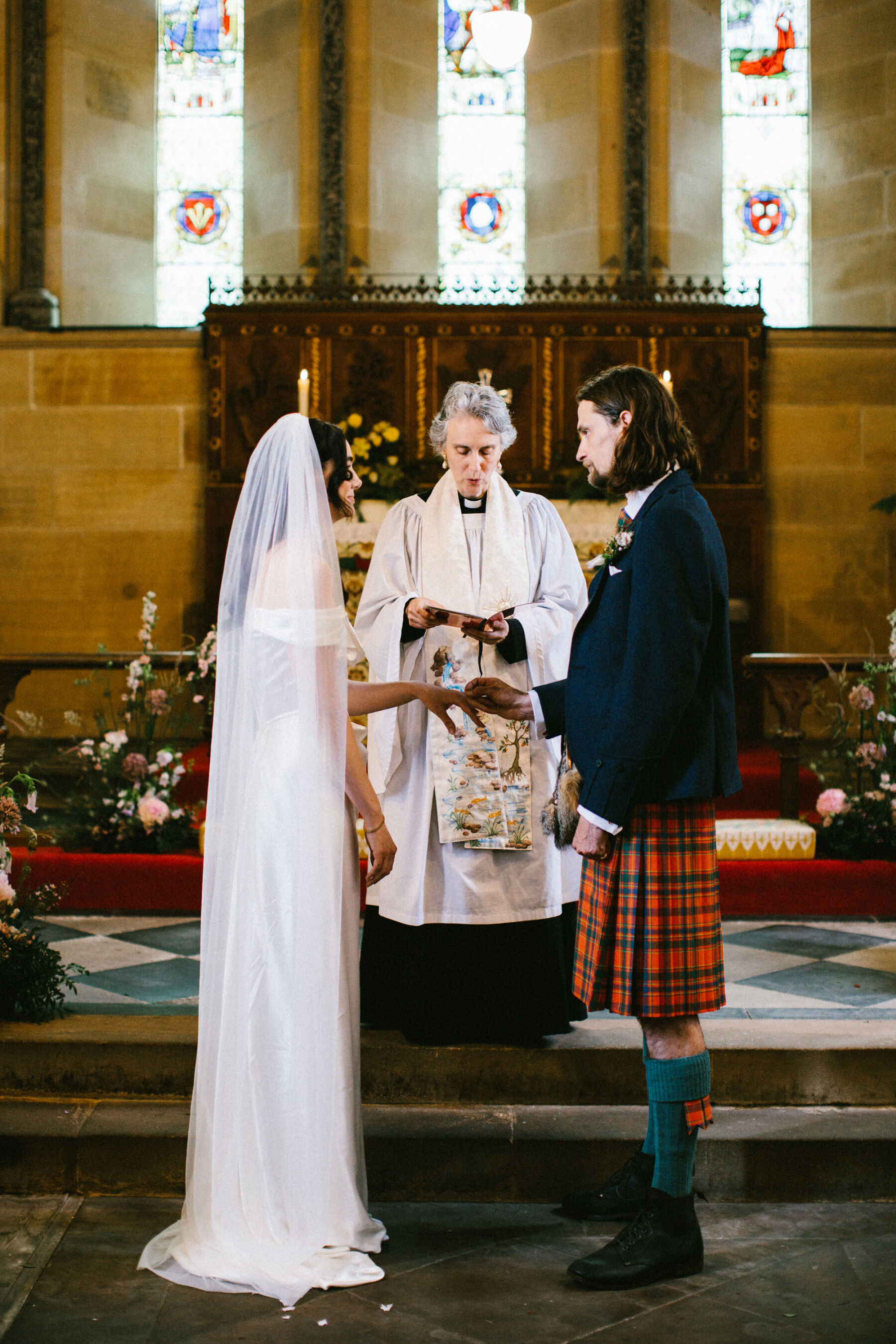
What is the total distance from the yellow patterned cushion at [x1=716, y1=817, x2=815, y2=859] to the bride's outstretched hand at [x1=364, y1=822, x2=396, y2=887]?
266cm

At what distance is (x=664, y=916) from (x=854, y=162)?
9.01 m

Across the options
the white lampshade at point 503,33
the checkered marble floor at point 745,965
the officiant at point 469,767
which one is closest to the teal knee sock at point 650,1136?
the officiant at point 469,767

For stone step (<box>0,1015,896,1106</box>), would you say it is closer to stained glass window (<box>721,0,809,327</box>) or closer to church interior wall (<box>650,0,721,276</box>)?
church interior wall (<box>650,0,721,276</box>)

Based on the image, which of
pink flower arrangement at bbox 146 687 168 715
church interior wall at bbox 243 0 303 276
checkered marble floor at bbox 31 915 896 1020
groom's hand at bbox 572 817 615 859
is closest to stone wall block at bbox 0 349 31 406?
church interior wall at bbox 243 0 303 276

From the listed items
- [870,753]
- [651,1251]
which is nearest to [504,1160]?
[651,1251]

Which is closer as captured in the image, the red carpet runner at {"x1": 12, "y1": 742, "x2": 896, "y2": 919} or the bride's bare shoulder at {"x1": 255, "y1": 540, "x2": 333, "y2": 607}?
the bride's bare shoulder at {"x1": 255, "y1": 540, "x2": 333, "y2": 607}

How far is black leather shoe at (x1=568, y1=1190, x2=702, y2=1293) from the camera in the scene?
254 centimetres

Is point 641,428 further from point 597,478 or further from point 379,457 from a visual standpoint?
point 379,457

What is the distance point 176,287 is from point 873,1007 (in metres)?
8.46

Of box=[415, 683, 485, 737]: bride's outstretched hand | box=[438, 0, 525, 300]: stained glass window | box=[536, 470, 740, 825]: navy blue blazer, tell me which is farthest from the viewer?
box=[438, 0, 525, 300]: stained glass window

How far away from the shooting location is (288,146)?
9867 millimetres

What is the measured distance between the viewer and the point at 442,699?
3215 mm

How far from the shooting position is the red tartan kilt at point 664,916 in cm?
258

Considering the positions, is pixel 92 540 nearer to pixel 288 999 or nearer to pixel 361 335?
pixel 361 335
